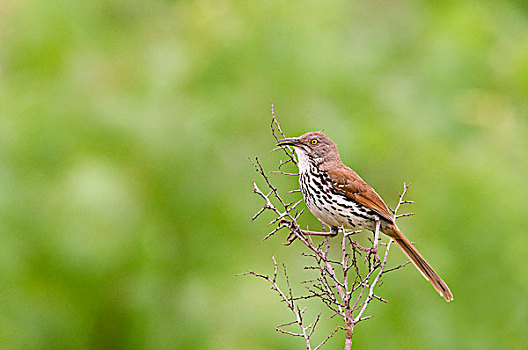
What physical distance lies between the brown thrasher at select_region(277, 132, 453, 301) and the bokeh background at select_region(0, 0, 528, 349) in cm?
155

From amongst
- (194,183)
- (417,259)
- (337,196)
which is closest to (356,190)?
(337,196)

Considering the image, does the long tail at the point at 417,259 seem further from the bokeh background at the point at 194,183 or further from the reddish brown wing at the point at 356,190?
the bokeh background at the point at 194,183

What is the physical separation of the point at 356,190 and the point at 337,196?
55 mm

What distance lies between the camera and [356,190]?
7.09ft

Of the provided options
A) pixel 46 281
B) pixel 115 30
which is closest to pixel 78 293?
pixel 46 281

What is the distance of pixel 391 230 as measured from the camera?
7.24 feet

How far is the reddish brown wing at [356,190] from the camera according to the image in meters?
2.12

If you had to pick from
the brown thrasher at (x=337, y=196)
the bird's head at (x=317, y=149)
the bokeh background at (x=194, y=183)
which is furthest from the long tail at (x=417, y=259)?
the bokeh background at (x=194, y=183)

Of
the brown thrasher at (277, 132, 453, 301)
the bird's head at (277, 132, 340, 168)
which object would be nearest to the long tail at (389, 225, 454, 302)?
the brown thrasher at (277, 132, 453, 301)

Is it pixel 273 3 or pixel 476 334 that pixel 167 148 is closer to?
pixel 273 3

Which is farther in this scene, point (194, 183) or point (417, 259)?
point (194, 183)

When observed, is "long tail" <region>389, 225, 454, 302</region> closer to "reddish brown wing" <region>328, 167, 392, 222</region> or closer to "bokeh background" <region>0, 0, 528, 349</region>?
"reddish brown wing" <region>328, 167, 392, 222</region>

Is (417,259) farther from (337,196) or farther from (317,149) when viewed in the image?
(317,149)

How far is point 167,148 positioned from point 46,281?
967mm
